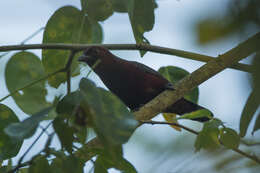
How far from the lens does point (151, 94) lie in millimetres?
4309

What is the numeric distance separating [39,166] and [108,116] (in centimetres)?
48

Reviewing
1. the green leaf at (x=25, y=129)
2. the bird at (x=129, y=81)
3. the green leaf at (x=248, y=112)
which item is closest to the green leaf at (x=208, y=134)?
the green leaf at (x=248, y=112)

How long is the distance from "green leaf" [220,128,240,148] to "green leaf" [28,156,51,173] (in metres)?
0.97

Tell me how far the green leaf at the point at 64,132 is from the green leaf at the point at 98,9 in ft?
4.54

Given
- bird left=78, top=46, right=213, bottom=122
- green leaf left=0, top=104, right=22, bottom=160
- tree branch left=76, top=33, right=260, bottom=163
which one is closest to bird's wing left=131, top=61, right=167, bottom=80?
bird left=78, top=46, right=213, bottom=122

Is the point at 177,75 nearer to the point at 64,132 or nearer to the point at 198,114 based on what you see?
the point at 198,114

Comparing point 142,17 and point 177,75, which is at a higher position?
point 142,17

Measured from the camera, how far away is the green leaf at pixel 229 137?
1972mm

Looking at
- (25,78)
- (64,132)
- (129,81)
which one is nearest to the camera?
(64,132)

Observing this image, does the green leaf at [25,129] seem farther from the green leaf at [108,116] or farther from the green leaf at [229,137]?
the green leaf at [229,137]

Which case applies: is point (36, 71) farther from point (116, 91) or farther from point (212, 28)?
point (212, 28)

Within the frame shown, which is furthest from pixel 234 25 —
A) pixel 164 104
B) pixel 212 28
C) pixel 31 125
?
pixel 164 104

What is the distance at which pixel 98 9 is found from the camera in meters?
2.79

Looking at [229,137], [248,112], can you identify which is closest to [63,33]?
[229,137]
